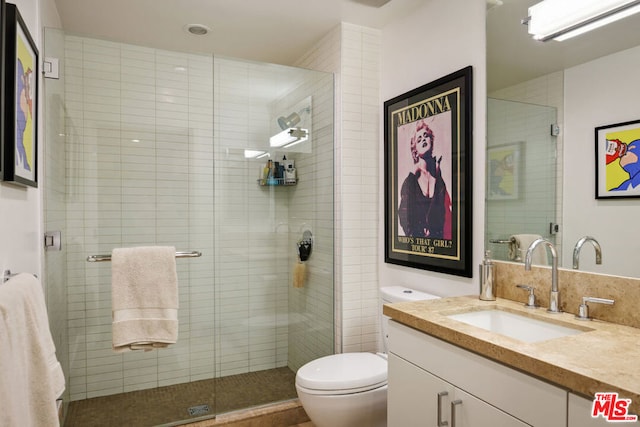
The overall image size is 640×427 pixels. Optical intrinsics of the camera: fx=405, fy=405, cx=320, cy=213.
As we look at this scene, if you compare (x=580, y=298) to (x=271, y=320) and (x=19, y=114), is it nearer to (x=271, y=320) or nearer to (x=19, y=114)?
(x=271, y=320)

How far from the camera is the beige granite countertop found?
0.94m

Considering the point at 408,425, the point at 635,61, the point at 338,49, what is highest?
the point at 338,49

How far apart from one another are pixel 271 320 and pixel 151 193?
1056mm

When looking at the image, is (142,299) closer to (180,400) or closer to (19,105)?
(180,400)

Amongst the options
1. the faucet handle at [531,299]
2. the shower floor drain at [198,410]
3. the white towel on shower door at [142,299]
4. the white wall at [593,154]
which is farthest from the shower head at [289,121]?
the shower floor drain at [198,410]

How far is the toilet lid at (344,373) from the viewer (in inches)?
74.2

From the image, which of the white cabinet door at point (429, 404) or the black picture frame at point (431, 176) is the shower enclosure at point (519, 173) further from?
the white cabinet door at point (429, 404)

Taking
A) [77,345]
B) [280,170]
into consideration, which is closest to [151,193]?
[280,170]

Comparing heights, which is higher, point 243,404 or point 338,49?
point 338,49

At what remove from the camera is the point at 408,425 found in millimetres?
1541

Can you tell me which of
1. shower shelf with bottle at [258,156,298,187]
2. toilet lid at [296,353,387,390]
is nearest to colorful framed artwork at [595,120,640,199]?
toilet lid at [296,353,387,390]

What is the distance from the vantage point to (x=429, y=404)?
4.69 ft

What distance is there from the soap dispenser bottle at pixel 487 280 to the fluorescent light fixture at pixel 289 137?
1.34 meters

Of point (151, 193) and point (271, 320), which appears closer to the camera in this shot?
point (151, 193)
